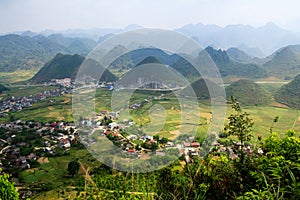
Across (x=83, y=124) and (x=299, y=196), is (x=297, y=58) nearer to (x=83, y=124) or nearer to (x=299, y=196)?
(x=83, y=124)

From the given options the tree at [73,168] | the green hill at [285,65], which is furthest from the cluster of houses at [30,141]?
the green hill at [285,65]

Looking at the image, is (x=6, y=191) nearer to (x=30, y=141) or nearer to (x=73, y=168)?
(x=73, y=168)

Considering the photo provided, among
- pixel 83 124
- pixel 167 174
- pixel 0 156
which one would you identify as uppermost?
pixel 167 174

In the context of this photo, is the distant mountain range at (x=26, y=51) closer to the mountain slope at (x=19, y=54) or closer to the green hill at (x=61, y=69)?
the mountain slope at (x=19, y=54)

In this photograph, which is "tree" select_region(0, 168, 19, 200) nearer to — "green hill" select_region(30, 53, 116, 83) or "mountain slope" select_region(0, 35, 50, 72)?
"green hill" select_region(30, 53, 116, 83)

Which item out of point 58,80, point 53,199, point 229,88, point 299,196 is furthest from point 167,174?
point 58,80

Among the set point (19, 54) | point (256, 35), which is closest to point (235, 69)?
point (19, 54)
